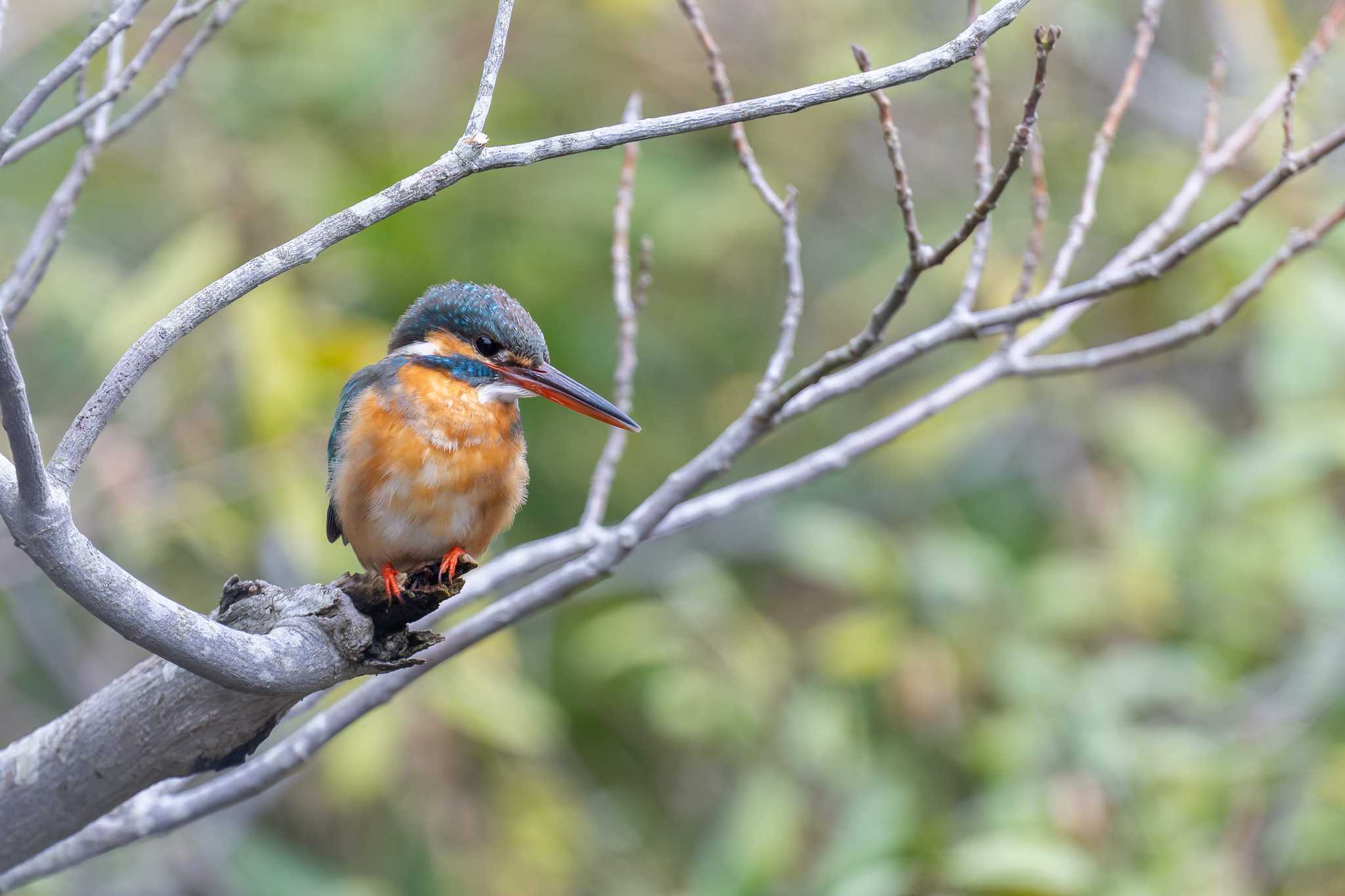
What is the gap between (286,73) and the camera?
5445mm

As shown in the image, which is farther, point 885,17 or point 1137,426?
point 885,17

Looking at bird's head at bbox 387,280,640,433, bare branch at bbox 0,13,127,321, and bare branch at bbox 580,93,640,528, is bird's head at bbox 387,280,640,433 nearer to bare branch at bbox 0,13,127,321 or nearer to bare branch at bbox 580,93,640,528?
bare branch at bbox 580,93,640,528

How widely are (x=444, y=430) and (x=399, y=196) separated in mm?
1204

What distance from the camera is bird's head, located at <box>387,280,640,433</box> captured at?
9.52 feet

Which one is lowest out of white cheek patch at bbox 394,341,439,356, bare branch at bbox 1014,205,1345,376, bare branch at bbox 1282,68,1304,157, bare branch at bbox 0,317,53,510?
bare branch at bbox 0,317,53,510

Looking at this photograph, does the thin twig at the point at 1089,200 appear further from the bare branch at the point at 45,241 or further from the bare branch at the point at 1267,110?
the bare branch at the point at 45,241

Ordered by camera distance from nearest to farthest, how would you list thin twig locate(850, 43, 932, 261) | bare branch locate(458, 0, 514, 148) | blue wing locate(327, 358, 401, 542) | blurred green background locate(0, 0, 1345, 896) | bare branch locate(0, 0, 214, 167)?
1. bare branch locate(458, 0, 514, 148)
2. thin twig locate(850, 43, 932, 261)
3. bare branch locate(0, 0, 214, 167)
4. blue wing locate(327, 358, 401, 542)
5. blurred green background locate(0, 0, 1345, 896)

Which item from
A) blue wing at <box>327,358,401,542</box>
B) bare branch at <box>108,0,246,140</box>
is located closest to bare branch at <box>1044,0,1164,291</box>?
blue wing at <box>327,358,401,542</box>

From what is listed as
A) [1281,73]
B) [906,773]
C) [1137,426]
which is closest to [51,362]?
[906,773]

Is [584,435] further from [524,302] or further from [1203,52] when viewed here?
[1203,52]

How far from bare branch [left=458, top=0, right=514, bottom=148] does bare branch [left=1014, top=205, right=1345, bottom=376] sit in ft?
4.59

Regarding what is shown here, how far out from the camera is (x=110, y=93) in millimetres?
2520

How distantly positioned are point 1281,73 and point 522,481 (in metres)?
3.48

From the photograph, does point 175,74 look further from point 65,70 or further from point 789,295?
point 789,295
